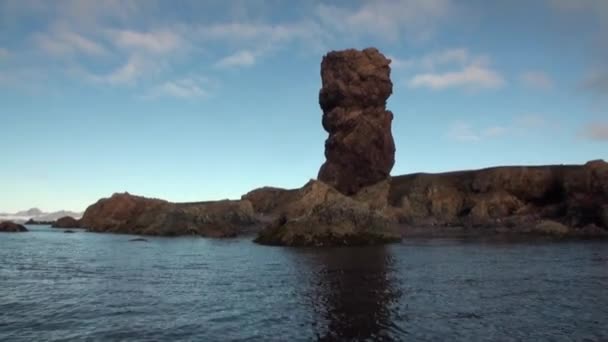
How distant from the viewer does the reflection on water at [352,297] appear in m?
20.9

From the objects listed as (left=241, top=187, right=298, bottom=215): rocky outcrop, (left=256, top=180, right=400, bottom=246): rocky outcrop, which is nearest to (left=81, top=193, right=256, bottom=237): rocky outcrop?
(left=241, top=187, right=298, bottom=215): rocky outcrop

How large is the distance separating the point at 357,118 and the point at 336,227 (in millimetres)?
56817

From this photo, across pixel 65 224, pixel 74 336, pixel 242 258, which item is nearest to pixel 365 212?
pixel 242 258

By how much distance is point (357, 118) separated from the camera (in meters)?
120

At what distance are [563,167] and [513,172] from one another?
11478 mm

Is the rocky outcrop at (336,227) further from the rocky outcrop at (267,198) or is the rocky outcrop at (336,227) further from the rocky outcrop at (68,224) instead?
the rocky outcrop at (68,224)

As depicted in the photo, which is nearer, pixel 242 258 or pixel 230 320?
pixel 230 320

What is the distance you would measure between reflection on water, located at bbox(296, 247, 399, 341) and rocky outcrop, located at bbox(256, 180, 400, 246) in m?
17.3

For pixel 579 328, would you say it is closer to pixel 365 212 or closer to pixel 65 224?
pixel 365 212

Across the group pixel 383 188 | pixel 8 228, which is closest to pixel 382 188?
pixel 383 188

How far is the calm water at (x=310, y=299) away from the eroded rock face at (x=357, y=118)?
73.1m

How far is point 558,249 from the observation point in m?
57.6

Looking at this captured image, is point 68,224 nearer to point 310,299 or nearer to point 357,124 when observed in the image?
point 357,124

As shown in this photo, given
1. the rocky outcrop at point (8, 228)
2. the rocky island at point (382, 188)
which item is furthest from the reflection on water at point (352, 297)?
the rocky outcrop at point (8, 228)
